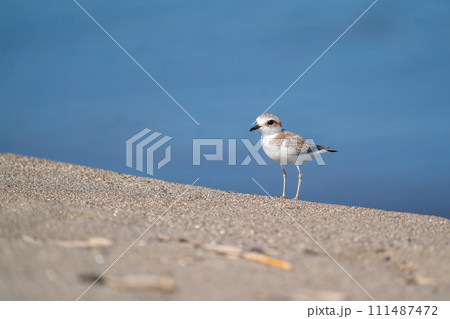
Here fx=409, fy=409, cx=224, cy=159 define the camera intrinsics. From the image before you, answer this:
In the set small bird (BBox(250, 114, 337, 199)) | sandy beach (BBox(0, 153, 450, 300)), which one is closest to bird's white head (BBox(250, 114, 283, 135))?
small bird (BBox(250, 114, 337, 199))

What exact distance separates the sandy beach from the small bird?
2.39m

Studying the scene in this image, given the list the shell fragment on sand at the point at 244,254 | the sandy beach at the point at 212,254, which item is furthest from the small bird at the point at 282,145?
the shell fragment on sand at the point at 244,254

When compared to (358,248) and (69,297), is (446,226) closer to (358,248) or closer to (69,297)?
(358,248)

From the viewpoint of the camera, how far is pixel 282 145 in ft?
26.6

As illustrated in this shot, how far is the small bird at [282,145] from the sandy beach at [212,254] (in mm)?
2387

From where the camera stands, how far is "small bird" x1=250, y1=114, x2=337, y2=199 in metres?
8.12

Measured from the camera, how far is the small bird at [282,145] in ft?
26.7

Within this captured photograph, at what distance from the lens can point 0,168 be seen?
941cm

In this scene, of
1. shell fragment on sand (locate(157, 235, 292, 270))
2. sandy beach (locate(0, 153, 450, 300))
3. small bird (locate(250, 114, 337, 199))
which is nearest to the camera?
sandy beach (locate(0, 153, 450, 300))

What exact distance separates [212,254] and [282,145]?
508cm

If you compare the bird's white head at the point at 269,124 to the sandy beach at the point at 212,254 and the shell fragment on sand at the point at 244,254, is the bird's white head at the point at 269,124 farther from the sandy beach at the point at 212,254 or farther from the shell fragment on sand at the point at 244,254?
the shell fragment on sand at the point at 244,254

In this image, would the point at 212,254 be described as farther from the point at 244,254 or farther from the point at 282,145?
the point at 282,145

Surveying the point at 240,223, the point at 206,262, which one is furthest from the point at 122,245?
the point at 240,223

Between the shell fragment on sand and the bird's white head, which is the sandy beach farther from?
the bird's white head
